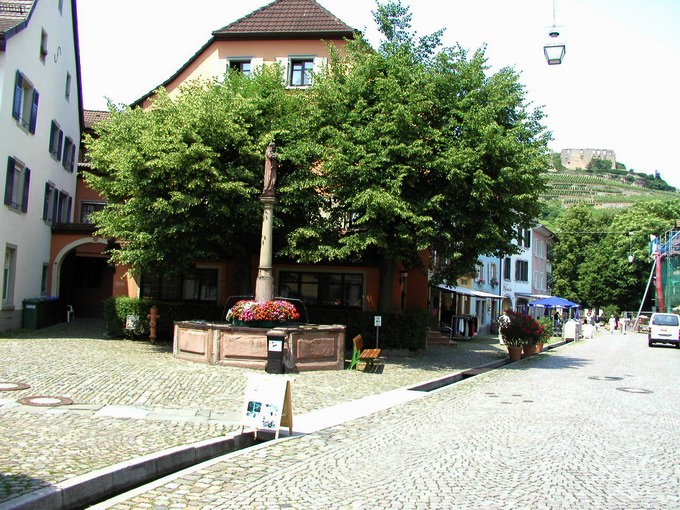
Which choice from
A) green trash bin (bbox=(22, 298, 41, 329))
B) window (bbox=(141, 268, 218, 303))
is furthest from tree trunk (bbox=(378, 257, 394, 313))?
green trash bin (bbox=(22, 298, 41, 329))

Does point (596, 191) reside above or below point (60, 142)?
above

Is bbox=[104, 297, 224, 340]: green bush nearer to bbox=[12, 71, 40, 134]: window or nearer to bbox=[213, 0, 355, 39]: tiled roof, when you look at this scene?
bbox=[12, 71, 40, 134]: window

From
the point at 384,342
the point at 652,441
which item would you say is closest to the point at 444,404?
the point at 652,441

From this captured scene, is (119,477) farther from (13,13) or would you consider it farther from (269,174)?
(13,13)

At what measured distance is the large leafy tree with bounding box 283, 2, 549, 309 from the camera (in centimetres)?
1772

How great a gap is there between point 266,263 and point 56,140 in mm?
15314

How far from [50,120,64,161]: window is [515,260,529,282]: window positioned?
38.8 metres

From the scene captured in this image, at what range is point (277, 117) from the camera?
68.2ft

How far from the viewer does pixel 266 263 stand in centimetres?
1719

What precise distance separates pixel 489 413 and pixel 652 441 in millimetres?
2832

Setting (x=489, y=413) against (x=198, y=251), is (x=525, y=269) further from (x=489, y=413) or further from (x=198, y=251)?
(x=489, y=413)

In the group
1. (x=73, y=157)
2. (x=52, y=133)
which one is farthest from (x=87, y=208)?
(x=52, y=133)

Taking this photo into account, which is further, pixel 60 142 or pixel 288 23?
pixel 288 23

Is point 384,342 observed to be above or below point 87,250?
below
